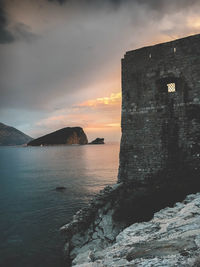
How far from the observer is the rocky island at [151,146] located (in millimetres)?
10414

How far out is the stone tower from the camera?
10500mm

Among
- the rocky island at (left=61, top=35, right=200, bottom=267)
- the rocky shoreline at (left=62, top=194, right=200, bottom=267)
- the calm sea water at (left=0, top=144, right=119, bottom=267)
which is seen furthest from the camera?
the calm sea water at (left=0, top=144, right=119, bottom=267)

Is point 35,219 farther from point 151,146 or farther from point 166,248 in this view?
point 166,248

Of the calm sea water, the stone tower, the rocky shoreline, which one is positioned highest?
the stone tower

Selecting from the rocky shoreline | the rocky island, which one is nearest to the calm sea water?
the rocky island

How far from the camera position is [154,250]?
430 centimetres

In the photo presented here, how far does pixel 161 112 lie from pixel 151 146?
2.15m

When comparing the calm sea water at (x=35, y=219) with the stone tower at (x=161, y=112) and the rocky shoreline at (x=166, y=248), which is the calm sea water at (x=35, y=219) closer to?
the stone tower at (x=161, y=112)

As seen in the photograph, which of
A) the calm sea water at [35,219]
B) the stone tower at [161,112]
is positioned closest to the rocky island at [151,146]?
the stone tower at [161,112]

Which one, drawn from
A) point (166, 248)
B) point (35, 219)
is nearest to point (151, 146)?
point (166, 248)

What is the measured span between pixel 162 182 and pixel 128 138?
338cm

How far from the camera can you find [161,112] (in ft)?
37.5

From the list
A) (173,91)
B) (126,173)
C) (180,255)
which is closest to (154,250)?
(180,255)

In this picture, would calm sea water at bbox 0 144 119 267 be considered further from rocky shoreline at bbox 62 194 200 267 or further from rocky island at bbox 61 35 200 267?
rocky shoreline at bbox 62 194 200 267
